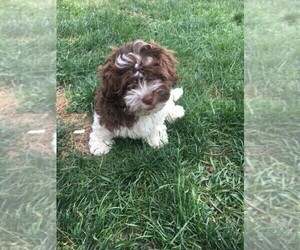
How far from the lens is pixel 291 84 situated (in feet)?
5.36

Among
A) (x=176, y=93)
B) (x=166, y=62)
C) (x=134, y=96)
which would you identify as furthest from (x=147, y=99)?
(x=176, y=93)

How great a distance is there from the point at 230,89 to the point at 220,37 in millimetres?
1303

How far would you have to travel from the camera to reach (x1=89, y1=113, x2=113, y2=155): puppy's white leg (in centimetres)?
378

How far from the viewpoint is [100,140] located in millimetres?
3824

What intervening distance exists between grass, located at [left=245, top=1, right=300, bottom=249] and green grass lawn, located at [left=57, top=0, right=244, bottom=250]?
1013 millimetres

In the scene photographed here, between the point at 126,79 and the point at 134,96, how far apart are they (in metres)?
0.14

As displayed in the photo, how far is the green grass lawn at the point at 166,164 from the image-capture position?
9.43ft

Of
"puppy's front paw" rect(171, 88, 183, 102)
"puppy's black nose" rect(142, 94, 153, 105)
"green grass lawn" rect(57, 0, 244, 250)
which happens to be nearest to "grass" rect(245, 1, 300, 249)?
"green grass lawn" rect(57, 0, 244, 250)

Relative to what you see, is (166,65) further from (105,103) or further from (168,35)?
(168,35)

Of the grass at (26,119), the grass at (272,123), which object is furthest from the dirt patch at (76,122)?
the grass at (272,123)

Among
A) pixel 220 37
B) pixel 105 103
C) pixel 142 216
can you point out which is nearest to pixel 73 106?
pixel 105 103

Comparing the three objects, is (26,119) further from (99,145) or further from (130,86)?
(99,145)

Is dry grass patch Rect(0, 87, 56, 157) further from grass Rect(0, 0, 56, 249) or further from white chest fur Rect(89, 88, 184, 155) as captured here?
white chest fur Rect(89, 88, 184, 155)

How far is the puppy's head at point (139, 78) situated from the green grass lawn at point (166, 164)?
0.40m
